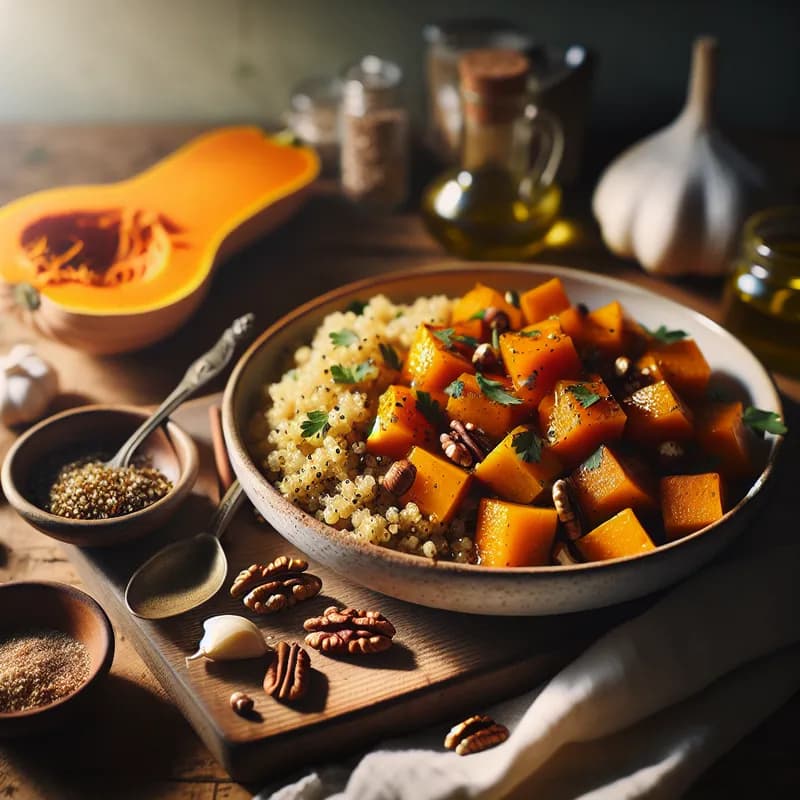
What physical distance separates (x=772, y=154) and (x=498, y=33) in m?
0.80

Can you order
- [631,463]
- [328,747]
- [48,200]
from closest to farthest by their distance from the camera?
[328,747], [631,463], [48,200]

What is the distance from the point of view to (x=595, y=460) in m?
1.26

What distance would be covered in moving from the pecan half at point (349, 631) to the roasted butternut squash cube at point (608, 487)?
0.30 metres

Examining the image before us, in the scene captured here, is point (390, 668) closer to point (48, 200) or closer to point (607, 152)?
point (48, 200)

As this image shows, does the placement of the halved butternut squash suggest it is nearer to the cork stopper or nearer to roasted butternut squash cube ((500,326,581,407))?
the cork stopper

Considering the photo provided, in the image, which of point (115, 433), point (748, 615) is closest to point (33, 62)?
point (115, 433)

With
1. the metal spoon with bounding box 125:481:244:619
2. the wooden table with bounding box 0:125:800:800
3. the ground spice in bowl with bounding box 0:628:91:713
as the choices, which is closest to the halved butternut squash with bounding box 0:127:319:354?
the wooden table with bounding box 0:125:800:800

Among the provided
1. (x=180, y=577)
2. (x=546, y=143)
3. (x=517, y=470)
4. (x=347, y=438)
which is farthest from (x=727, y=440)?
(x=546, y=143)

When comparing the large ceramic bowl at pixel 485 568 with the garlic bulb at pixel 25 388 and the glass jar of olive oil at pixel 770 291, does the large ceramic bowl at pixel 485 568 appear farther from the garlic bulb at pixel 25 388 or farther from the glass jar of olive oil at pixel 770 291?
the garlic bulb at pixel 25 388

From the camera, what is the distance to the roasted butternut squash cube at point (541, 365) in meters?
1.33

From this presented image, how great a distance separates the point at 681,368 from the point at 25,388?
107 centimetres

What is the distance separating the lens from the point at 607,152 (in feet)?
8.48

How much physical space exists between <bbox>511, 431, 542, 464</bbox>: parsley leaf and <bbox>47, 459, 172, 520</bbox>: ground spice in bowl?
A: 0.51m

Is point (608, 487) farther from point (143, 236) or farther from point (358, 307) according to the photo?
point (143, 236)
